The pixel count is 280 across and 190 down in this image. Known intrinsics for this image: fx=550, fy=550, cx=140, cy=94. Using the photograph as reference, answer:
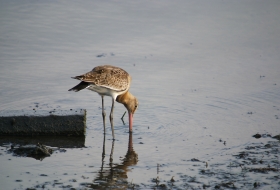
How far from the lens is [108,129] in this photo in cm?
884

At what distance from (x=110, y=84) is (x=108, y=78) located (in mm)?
104

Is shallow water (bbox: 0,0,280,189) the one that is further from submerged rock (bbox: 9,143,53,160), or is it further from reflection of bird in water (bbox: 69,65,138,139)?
reflection of bird in water (bbox: 69,65,138,139)

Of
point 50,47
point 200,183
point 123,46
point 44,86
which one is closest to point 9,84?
point 44,86

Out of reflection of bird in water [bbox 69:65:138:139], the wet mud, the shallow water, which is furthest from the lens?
reflection of bird in water [bbox 69:65:138:139]

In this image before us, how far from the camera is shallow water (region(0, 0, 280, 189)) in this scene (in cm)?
708

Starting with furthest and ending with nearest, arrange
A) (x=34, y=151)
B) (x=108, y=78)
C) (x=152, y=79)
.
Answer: (x=152, y=79) → (x=108, y=78) → (x=34, y=151)

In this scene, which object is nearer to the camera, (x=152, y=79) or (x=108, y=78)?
(x=108, y=78)

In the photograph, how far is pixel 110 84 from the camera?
8750 mm

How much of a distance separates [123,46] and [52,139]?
517 centimetres

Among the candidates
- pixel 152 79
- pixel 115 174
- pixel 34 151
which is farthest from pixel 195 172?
pixel 152 79

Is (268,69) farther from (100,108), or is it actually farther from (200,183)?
(200,183)

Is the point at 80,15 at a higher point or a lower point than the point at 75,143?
higher

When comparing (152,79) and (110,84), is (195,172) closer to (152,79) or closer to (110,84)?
(110,84)

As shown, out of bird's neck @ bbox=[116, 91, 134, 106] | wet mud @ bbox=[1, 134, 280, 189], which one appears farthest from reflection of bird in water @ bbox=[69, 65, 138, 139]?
wet mud @ bbox=[1, 134, 280, 189]
